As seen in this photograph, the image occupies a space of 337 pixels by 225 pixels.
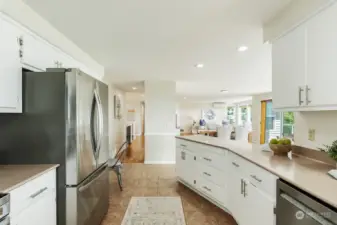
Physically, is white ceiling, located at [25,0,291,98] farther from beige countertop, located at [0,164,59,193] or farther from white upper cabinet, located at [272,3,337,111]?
beige countertop, located at [0,164,59,193]

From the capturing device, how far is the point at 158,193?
3.92 metres

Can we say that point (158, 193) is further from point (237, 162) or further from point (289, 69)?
point (289, 69)

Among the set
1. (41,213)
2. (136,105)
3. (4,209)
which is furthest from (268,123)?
(4,209)

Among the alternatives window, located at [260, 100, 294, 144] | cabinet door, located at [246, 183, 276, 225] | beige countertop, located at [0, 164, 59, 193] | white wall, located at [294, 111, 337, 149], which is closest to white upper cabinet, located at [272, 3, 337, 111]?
white wall, located at [294, 111, 337, 149]

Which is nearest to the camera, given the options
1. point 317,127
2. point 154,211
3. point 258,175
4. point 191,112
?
point 258,175

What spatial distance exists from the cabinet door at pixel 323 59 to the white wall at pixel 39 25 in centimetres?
238

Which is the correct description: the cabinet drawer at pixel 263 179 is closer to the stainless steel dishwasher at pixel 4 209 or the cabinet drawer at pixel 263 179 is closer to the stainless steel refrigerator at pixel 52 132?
the stainless steel refrigerator at pixel 52 132

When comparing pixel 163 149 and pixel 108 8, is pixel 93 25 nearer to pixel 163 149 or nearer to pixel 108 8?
pixel 108 8

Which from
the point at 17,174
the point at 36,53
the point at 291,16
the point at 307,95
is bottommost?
the point at 17,174

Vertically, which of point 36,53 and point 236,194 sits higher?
point 36,53

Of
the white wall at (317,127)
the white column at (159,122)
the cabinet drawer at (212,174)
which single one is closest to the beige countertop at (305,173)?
the white wall at (317,127)

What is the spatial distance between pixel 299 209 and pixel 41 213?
1756 mm

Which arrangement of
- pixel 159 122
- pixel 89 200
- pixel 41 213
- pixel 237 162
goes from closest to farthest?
pixel 41 213 < pixel 89 200 < pixel 237 162 < pixel 159 122

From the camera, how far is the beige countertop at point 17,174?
4.76 feet
